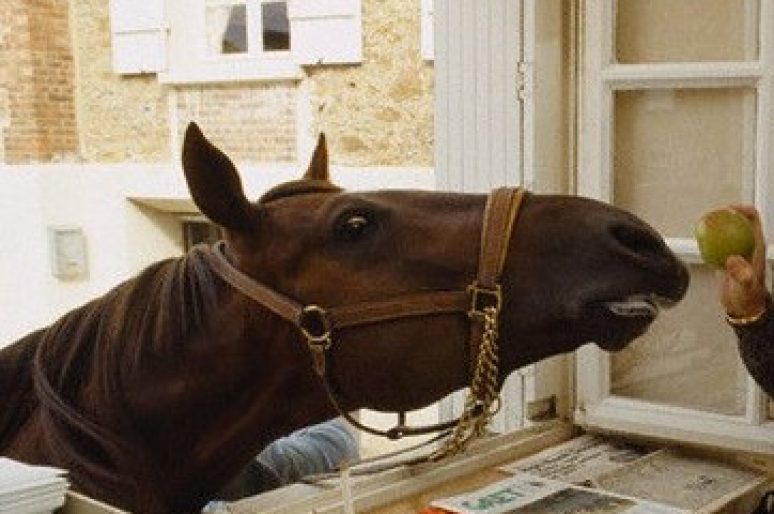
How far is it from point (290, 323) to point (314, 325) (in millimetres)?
48

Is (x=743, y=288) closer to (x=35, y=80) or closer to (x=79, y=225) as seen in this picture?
(x=79, y=225)

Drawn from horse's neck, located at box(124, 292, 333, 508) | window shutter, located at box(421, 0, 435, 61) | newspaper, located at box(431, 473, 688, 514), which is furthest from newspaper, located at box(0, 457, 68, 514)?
window shutter, located at box(421, 0, 435, 61)

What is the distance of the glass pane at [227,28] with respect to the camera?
6.39 m

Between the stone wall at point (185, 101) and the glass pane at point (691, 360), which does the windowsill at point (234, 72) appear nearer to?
the stone wall at point (185, 101)

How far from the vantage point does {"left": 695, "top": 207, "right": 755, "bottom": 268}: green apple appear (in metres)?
1.68

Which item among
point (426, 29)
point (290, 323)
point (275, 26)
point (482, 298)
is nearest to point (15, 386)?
point (290, 323)

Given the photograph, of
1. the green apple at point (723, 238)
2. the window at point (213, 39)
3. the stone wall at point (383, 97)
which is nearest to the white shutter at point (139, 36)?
the window at point (213, 39)

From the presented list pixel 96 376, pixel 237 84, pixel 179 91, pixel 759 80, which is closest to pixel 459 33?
pixel 759 80

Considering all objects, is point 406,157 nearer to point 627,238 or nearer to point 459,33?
point 459,33

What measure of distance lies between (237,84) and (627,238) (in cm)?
487

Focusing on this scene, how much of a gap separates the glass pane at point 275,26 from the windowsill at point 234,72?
0.17 meters

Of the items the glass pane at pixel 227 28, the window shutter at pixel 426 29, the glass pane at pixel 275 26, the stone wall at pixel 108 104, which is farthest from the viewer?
the stone wall at pixel 108 104

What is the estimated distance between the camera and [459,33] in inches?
89.9

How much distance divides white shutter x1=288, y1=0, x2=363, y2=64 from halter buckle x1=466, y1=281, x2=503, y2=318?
4.12 metres
